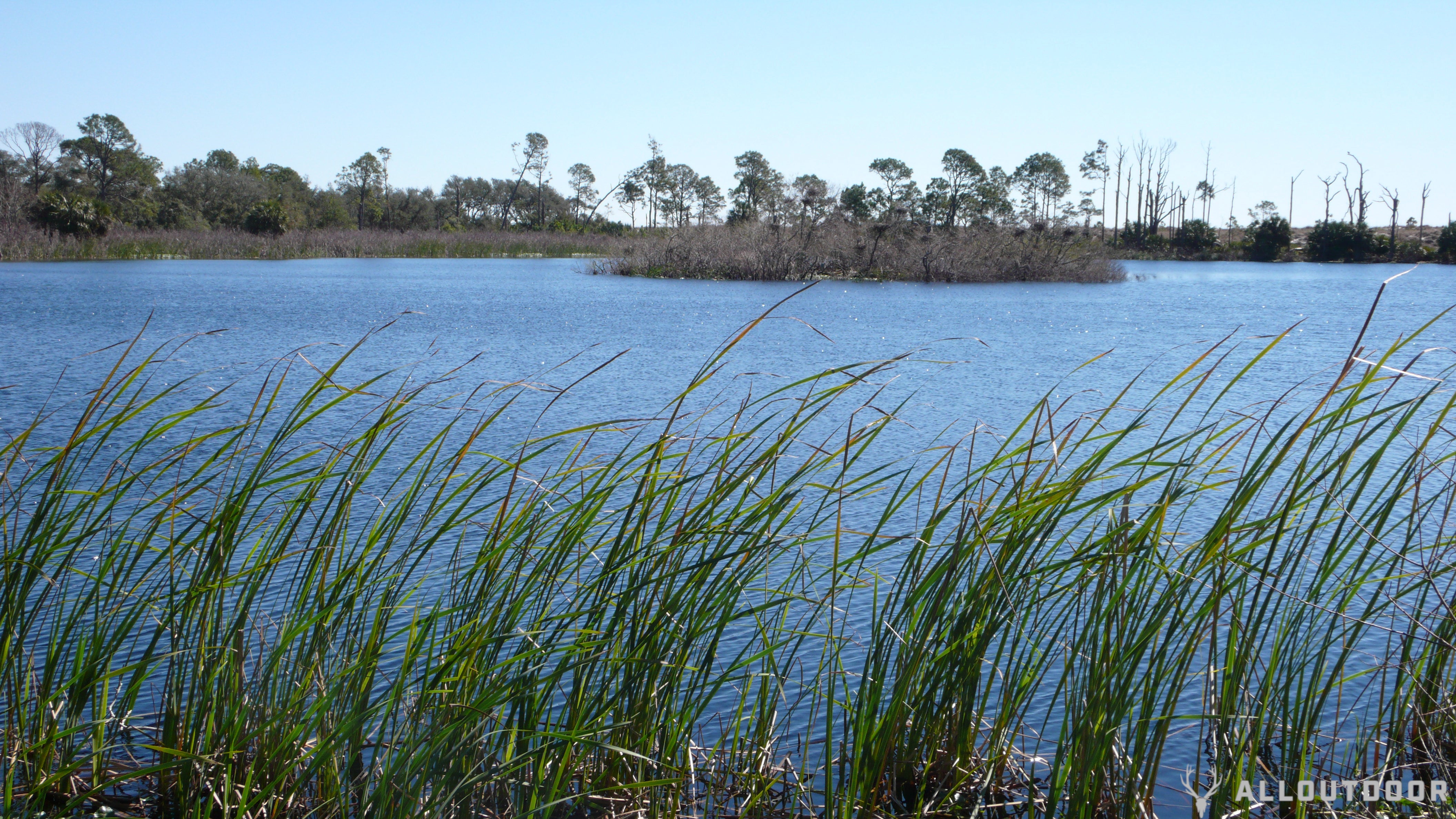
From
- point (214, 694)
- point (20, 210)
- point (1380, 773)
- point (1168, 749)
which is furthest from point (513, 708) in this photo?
point (20, 210)

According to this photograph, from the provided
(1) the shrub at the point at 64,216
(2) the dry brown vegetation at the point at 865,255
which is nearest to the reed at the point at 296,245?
(1) the shrub at the point at 64,216

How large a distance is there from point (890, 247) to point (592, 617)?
30.5 meters

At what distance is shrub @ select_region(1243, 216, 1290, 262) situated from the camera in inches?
2110

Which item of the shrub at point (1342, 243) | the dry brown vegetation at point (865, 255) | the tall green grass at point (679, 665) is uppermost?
the shrub at point (1342, 243)

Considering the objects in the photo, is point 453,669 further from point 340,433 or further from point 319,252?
point 319,252

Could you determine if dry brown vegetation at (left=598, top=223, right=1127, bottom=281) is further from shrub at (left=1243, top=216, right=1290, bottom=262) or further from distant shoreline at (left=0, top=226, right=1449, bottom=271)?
shrub at (left=1243, top=216, right=1290, bottom=262)

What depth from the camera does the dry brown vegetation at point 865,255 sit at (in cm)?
3086

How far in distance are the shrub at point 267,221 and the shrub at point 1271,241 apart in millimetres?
49961

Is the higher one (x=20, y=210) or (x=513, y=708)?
(x=20, y=210)

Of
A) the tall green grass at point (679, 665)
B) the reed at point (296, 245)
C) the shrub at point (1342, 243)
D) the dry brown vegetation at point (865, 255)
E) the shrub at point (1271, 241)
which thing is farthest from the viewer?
the shrub at point (1271, 241)

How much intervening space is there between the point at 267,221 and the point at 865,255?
1103 inches

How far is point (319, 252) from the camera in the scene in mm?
43156

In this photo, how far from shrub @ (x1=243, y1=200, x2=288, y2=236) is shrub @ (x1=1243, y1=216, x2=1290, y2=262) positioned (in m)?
50.0

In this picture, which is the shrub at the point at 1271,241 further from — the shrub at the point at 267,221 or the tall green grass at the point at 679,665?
the tall green grass at the point at 679,665
